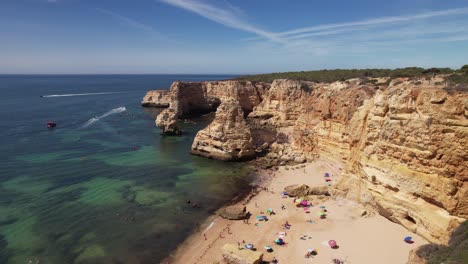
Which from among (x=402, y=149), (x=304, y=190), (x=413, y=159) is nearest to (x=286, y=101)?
(x=304, y=190)

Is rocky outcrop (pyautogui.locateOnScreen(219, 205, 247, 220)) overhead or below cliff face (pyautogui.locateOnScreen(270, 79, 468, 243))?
below

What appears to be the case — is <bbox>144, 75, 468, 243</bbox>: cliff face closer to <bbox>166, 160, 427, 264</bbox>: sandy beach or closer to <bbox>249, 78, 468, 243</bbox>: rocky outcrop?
<bbox>249, 78, 468, 243</bbox>: rocky outcrop

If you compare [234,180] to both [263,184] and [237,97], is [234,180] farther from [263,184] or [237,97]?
[237,97]

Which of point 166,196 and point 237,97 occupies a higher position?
point 237,97

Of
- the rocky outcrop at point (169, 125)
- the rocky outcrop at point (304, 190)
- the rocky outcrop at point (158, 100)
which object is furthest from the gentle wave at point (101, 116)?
the rocky outcrop at point (304, 190)

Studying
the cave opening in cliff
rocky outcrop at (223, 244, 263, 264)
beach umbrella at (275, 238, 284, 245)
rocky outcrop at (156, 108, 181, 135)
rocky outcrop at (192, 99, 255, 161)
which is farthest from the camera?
rocky outcrop at (156, 108, 181, 135)

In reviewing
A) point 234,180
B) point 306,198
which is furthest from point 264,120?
point 306,198

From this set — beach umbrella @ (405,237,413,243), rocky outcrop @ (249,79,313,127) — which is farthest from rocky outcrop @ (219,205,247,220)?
rocky outcrop @ (249,79,313,127)
